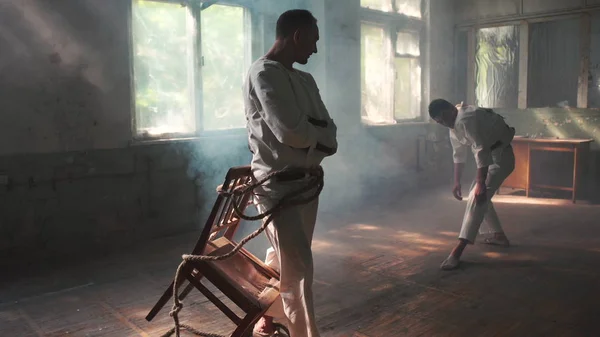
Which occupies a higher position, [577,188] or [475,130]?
[475,130]

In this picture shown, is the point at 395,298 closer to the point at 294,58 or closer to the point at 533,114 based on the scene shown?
the point at 294,58

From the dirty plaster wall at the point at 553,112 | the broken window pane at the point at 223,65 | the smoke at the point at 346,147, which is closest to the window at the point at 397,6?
the smoke at the point at 346,147

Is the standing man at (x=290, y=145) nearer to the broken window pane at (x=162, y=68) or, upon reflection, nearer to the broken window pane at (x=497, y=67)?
the broken window pane at (x=162, y=68)

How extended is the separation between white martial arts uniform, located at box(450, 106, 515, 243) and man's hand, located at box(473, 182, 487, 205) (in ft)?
0.12

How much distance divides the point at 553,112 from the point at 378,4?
11.0 feet

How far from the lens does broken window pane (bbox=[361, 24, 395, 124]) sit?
7773mm

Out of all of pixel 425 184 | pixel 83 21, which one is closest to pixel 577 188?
pixel 425 184

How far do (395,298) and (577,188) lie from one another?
16.4 ft

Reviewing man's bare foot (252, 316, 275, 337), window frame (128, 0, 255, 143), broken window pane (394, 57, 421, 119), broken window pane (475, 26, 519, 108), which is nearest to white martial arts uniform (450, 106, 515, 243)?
man's bare foot (252, 316, 275, 337)

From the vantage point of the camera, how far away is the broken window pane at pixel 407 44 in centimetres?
827

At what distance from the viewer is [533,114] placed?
329 inches

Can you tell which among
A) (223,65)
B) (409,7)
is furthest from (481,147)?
(409,7)

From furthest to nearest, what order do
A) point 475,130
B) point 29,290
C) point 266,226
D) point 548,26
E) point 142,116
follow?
point 548,26 → point 142,116 → point 475,130 → point 29,290 → point 266,226

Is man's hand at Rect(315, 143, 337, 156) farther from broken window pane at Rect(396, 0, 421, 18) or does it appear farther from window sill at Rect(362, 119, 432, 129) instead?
broken window pane at Rect(396, 0, 421, 18)
